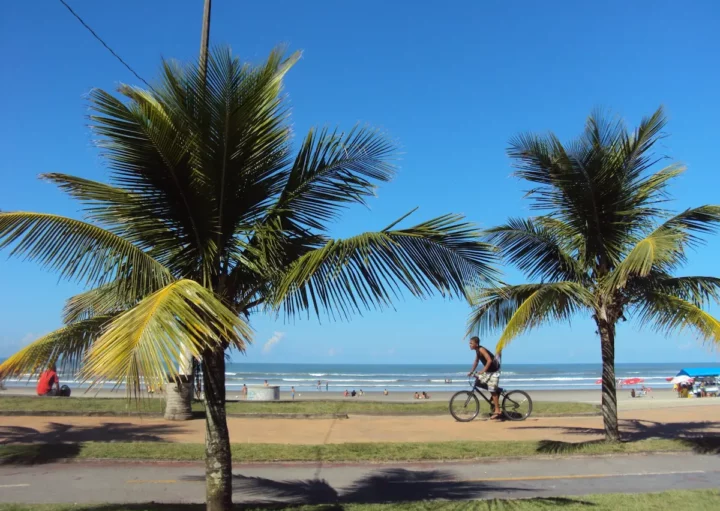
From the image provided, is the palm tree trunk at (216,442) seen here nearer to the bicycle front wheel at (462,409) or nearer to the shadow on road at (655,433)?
the shadow on road at (655,433)

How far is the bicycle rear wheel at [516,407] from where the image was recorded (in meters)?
13.6

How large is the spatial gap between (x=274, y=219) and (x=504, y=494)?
4.32m

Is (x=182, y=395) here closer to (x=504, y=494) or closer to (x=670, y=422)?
(x=504, y=494)

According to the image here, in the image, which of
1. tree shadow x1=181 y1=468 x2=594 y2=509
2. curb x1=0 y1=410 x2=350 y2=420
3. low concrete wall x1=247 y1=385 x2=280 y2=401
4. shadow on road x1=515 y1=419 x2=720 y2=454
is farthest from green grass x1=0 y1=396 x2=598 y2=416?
tree shadow x1=181 y1=468 x2=594 y2=509

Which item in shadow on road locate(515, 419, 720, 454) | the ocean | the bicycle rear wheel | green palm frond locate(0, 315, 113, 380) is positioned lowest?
the ocean

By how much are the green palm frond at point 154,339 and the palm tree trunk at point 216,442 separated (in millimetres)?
1197

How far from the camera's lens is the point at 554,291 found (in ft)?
30.7

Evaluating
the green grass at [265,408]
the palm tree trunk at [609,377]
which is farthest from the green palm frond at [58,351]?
the green grass at [265,408]

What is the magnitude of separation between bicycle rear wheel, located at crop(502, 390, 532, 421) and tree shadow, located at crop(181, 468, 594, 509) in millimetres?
5694

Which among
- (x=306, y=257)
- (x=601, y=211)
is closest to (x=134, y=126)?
(x=306, y=257)

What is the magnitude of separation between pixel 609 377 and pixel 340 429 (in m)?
5.29

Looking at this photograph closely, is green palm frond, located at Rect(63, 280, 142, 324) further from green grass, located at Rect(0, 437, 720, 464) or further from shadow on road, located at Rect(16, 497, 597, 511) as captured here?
green grass, located at Rect(0, 437, 720, 464)

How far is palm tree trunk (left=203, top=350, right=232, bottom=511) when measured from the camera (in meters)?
5.50

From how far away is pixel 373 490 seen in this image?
7434 mm
